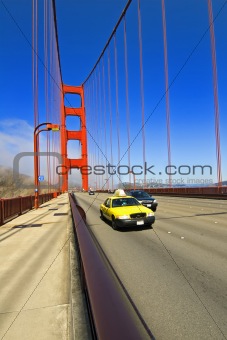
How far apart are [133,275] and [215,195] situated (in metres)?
25.1

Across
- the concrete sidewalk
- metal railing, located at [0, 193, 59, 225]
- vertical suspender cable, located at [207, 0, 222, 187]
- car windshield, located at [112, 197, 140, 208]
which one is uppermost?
vertical suspender cable, located at [207, 0, 222, 187]

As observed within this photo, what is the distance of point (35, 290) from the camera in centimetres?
482

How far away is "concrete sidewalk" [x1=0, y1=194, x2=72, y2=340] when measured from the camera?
3453 mm

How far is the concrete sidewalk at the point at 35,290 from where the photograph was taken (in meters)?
3.45

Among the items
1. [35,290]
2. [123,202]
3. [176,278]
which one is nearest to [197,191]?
[123,202]

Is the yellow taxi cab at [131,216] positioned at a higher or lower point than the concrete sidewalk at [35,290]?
higher

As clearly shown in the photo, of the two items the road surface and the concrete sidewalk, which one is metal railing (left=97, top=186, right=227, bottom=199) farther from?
the concrete sidewalk

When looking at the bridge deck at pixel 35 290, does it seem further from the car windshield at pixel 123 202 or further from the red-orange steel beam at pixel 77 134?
the red-orange steel beam at pixel 77 134

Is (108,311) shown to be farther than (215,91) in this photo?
No

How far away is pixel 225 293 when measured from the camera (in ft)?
14.2

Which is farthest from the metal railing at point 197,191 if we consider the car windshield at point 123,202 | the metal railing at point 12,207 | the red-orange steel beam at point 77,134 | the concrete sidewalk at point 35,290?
the red-orange steel beam at point 77,134

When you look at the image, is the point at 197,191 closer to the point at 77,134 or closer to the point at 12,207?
the point at 12,207

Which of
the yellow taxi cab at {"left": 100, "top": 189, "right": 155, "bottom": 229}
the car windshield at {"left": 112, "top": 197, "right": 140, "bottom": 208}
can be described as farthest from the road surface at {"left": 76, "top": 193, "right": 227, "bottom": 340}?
the car windshield at {"left": 112, "top": 197, "right": 140, "bottom": 208}

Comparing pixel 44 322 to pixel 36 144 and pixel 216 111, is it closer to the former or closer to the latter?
pixel 36 144
